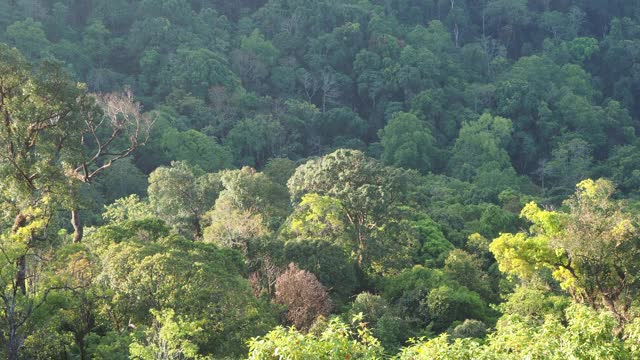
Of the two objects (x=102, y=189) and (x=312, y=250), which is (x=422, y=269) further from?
(x=102, y=189)

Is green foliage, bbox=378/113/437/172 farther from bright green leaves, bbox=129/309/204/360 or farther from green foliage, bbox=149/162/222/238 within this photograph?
bright green leaves, bbox=129/309/204/360

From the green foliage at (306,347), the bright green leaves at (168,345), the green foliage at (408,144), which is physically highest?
the green foliage at (306,347)

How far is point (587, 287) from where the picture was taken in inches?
817

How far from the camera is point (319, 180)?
29750 millimetres

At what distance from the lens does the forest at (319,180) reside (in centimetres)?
1736

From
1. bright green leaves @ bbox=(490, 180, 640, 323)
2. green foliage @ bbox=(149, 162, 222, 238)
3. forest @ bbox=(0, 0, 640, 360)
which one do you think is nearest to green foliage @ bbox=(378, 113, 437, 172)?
forest @ bbox=(0, 0, 640, 360)

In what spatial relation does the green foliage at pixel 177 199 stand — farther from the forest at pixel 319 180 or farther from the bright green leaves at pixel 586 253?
the bright green leaves at pixel 586 253

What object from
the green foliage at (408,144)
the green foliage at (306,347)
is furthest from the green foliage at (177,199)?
the green foliage at (408,144)

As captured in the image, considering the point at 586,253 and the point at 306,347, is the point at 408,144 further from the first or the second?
the point at 306,347

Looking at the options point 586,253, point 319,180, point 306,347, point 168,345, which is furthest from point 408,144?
point 306,347

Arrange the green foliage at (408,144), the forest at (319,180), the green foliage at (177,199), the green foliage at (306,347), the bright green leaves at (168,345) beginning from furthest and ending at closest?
the green foliage at (408,144) → the green foliage at (177,199) → the forest at (319,180) → the bright green leaves at (168,345) → the green foliage at (306,347)

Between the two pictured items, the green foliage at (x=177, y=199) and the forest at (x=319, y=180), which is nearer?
the forest at (x=319, y=180)

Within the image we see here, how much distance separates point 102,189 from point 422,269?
23645 mm

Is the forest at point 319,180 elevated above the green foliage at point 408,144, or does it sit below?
above
